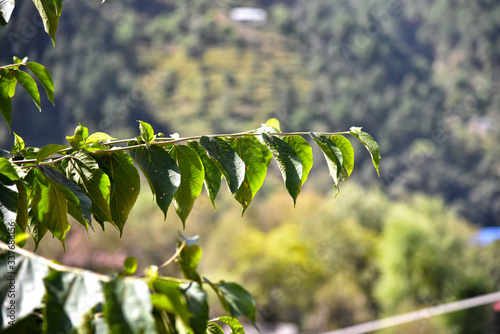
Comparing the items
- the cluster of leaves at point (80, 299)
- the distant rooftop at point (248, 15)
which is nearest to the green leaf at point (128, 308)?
the cluster of leaves at point (80, 299)

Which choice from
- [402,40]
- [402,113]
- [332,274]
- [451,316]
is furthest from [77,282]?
[402,40]

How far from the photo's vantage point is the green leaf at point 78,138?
2.20ft

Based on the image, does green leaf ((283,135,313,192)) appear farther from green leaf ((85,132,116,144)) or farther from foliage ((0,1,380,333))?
green leaf ((85,132,116,144))

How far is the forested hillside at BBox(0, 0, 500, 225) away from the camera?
78.8 ft

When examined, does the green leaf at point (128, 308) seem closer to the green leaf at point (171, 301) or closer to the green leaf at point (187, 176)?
the green leaf at point (171, 301)

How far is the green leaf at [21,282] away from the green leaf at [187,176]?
288 mm

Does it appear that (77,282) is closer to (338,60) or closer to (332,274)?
(332,274)

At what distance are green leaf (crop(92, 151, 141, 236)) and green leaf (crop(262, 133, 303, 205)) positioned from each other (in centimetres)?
18

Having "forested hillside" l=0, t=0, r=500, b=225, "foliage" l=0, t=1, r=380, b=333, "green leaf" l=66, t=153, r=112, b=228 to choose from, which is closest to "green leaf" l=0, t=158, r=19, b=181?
"foliage" l=0, t=1, r=380, b=333

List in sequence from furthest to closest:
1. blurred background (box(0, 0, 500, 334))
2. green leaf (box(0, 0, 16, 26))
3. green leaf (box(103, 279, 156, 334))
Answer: blurred background (box(0, 0, 500, 334)), green leaf (box(0, 0, 16, 26)), green leaf (box(103, 279, 156, 334))

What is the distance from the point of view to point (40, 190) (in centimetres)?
66

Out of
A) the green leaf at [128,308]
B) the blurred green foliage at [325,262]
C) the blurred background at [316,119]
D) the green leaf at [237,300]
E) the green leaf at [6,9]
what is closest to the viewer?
the green leaf at [128,308]

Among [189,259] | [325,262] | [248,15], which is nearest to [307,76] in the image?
[248,15]

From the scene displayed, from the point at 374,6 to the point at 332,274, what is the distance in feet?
89.6
